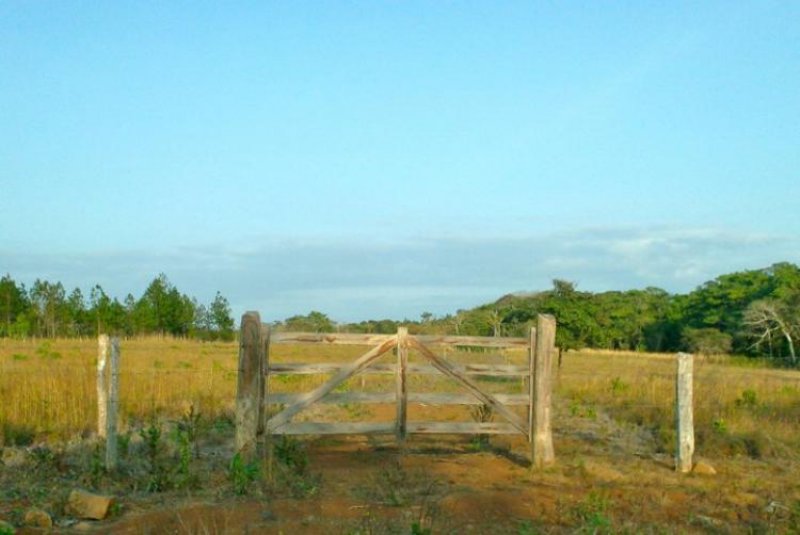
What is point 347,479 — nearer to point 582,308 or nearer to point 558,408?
point 558,408

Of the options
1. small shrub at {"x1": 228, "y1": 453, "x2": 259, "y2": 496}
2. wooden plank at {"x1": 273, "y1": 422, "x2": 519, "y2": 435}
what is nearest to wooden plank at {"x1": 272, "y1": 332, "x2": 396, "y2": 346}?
wooden plank at {"x1": 273, "y1": 422, "x2": 519, "y2": 435}

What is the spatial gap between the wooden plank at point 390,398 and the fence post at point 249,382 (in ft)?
0.85

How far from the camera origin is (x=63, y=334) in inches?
1998

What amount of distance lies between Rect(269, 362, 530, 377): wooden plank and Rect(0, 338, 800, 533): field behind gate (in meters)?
1.13

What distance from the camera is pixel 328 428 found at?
10852 mm

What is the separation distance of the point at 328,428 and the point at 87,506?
3.54 metres

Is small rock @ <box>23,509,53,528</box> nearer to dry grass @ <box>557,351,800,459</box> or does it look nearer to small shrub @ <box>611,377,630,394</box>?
dry grass @ <box>557,351,800,459</box>

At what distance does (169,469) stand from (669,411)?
9587mm

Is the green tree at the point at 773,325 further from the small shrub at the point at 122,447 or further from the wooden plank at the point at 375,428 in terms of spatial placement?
the small shrub at the point at 122,447

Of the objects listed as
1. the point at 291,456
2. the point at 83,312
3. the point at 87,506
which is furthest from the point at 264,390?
the point at 83,312

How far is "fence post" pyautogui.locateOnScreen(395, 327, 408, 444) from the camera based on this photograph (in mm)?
11180

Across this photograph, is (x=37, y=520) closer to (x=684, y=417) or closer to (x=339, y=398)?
(x=339, y=398)

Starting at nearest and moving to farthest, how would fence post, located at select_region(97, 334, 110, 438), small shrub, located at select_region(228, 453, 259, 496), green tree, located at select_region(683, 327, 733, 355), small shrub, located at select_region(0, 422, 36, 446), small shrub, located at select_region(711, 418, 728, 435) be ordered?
small shrub, located at select_region(228, 453, 259, 496)
fence post, located at select_region(97, 334, 110, 438)
small shrub, located at select_region(0, 422, 36, 446)
small shrub, located at select_region(711, 418, 728, 435)
green tree, located at select_region(683, 327, 733, 355)

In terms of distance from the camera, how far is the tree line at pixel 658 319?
24.4 m
